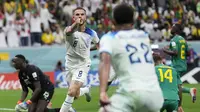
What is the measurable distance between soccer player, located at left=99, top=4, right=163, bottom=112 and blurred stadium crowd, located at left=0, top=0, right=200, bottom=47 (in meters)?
22.0

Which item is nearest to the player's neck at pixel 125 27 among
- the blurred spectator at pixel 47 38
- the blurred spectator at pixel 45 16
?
the blurred spectator at pixel 47 38

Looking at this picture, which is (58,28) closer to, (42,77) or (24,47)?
(24,47)

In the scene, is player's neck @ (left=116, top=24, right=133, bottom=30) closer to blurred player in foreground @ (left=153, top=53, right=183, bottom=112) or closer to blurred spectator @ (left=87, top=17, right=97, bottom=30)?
blurred player in foreground @ (left=153, top=53, right=183, bottom=112)

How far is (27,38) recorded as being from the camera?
31312 mm

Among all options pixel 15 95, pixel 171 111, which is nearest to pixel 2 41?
pixel 15 95

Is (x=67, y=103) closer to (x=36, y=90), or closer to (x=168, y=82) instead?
(x=36, y=90)

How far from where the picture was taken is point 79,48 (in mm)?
14977

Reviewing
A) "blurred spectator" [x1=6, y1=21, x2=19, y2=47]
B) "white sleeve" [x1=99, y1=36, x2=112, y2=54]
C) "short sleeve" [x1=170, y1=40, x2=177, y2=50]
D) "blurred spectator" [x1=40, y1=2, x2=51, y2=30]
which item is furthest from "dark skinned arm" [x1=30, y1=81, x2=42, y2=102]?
"blurred spectator" [x1=40, y1=2, x2=51, y2=30]

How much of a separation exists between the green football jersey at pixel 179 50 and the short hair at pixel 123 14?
934 centimetres

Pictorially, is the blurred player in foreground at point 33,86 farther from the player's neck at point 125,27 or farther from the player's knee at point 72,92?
the player's neck at point 125,27

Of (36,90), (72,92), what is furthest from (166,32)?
(36,90)

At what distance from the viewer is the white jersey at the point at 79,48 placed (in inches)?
587

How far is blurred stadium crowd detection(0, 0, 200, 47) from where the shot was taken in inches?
1226

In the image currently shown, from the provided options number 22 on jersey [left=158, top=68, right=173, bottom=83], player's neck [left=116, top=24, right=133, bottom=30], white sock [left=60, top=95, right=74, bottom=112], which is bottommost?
white sock [left=60, top=95, right=74, bottom=112]
